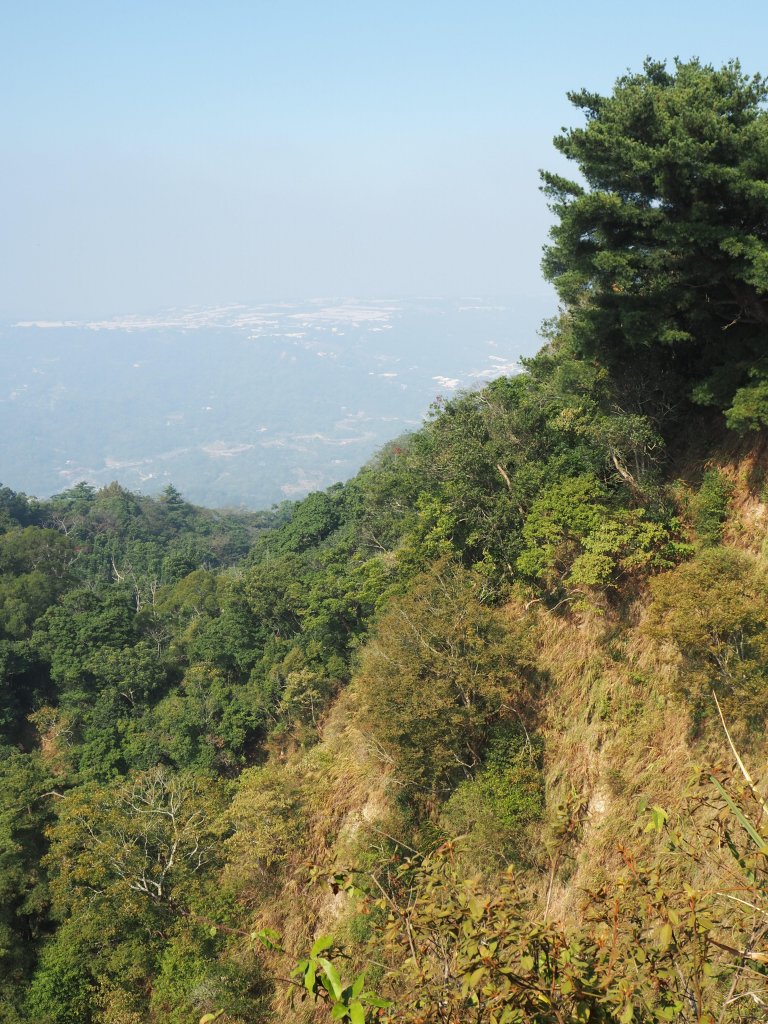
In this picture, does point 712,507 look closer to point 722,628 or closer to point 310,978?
point 722,628

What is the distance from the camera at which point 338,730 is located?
59.6 ft

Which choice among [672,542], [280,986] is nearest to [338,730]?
[280,986]

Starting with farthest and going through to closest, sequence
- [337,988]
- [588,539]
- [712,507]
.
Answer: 1. [588,539]
2. [712,507]
3. [337,988]

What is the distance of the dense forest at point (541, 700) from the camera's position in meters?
8.08

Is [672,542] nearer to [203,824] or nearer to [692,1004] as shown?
[692,1004]

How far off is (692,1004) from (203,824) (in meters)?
16.2

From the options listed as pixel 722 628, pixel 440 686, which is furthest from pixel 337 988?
pixel 440 686

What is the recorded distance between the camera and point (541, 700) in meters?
12.4

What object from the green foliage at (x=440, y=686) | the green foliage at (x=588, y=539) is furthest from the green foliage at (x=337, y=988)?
the green foliage at (x=588, y=539)

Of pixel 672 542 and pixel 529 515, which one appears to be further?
pixel 529 515

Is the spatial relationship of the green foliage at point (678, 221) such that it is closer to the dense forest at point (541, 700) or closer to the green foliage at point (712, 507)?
the dense forest at point (541, 700)

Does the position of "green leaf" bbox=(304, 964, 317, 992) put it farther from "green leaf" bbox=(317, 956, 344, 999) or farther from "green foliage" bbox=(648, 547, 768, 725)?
"green foliage" bbox=(648, 547, 768, 725)

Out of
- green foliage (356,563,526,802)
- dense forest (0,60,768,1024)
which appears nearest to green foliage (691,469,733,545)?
dense forest (0,60,768,1024)

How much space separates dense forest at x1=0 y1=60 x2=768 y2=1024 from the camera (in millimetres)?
8078
